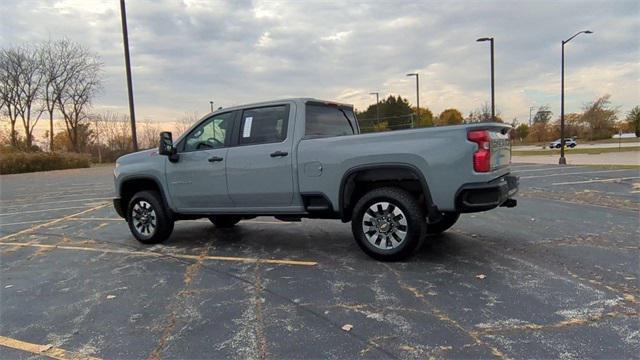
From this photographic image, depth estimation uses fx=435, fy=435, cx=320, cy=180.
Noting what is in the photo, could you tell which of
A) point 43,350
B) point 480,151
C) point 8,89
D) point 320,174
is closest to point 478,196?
point 480,151

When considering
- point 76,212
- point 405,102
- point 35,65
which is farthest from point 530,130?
point 76,212

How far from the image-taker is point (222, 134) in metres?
6.00

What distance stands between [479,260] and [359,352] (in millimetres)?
2633

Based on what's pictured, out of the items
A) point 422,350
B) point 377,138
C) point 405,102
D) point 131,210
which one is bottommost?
point 422,350

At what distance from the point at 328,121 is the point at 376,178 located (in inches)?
53.9

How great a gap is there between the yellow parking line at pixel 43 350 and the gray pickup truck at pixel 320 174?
2.85m

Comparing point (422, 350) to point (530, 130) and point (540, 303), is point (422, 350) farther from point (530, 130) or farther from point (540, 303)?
point (530, 130)

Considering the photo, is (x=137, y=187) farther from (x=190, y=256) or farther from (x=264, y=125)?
(x=264, y=125)

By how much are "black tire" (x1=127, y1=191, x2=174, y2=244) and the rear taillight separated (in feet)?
14.5

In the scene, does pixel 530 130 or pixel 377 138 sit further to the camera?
pixel 530 130

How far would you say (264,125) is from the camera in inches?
225

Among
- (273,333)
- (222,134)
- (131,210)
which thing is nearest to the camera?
(273,333)

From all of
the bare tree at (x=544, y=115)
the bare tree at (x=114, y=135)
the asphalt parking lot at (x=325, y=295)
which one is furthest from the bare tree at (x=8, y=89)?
the bare tree at (x=544, y=115)

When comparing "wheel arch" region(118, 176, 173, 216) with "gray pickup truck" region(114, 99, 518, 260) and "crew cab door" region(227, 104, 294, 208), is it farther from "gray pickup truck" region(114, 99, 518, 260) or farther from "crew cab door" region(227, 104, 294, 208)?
"crew cab door" region(227, 104, 294, 208)
